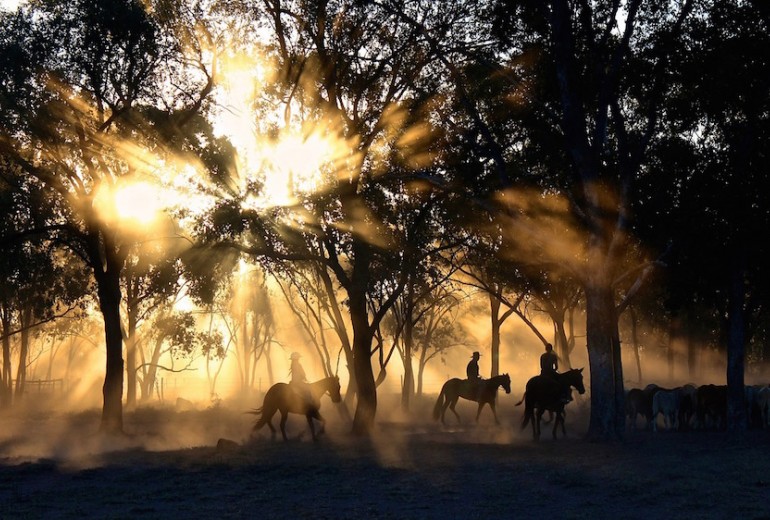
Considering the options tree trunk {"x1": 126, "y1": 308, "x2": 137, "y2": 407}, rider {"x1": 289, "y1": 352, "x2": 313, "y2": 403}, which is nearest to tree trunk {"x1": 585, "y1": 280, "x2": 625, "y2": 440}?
rider {"x1": 289, "y1": 352, "x2": 313, "y2": 403}

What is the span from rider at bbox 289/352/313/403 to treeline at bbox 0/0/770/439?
5.40 ft

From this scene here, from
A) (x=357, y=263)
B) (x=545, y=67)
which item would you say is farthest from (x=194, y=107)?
(x=545, y=67)

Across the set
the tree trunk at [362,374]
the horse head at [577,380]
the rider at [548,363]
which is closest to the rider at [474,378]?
the rider at [548,363]

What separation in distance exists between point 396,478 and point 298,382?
11.5 m

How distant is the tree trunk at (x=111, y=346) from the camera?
96.7 ft

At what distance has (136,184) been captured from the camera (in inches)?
1187

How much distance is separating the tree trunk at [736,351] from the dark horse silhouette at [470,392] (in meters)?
8.29

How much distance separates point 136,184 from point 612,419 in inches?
682

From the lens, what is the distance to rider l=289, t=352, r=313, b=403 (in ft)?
91.6

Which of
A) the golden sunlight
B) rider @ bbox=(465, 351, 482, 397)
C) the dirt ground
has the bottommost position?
the dirt ground

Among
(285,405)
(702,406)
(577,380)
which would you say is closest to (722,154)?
(577,380)

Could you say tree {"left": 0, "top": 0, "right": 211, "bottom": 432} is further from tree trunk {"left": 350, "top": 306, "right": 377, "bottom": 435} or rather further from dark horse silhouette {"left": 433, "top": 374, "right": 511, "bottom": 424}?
dark horse silhouette {"left": 433, "top": 374, "right": 511, "bottom": 424}

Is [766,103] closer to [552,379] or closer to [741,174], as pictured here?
[741,174]

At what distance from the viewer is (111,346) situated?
29578mm
